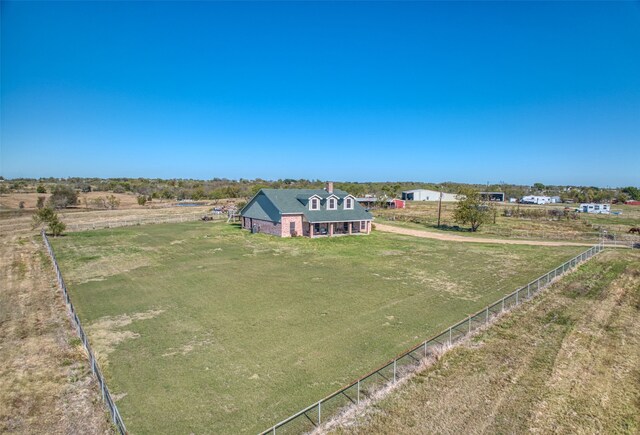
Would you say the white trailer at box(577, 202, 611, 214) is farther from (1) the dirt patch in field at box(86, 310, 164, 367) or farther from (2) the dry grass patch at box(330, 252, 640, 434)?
(1) the dirt patch in field at box(86, 310, 164, 367)

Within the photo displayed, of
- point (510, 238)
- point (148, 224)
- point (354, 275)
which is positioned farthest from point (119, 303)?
point (510, 238)

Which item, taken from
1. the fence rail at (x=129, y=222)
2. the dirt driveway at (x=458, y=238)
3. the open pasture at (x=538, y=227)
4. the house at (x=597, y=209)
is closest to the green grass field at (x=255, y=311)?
the dirt driveway at (x=458, y=238)

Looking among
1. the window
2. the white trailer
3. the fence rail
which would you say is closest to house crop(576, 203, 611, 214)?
the white trailer

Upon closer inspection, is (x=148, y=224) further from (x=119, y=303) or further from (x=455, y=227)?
(x=455, y=227)

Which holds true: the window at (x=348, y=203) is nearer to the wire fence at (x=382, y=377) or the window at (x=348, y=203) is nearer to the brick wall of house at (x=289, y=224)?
the brick wall of house at (x=289, y=224)

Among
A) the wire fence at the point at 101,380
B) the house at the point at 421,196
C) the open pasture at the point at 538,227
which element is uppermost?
the house at the point at 421,196
